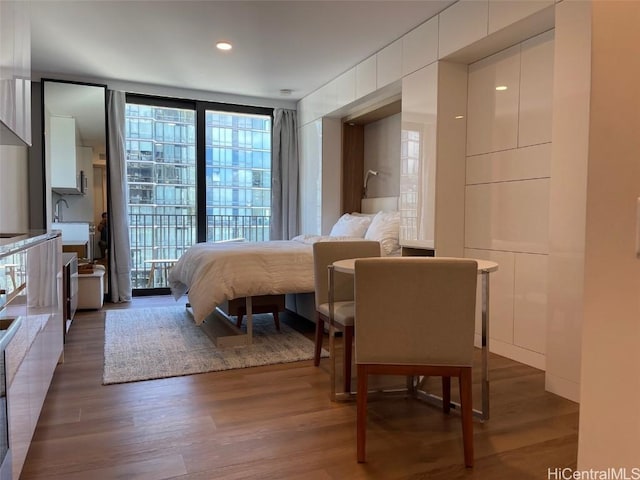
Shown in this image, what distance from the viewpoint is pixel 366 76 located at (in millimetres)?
4371

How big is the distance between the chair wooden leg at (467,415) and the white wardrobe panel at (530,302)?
130 centimetres

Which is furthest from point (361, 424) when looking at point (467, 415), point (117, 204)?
point (117, 204)

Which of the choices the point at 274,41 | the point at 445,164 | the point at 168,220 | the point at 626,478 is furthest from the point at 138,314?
the point at 626,478

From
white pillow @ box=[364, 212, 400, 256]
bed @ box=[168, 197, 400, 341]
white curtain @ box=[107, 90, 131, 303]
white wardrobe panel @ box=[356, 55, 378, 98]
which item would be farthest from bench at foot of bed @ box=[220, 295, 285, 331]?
white wardrobe panel @ box=[356, 55, 378, 98]

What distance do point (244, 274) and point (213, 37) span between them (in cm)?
213

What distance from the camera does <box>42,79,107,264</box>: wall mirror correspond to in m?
4.91

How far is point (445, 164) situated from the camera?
3.44 metres

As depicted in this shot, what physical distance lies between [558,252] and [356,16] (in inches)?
90.3

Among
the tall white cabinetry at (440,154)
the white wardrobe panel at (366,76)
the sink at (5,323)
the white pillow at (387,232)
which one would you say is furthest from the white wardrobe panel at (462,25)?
the sink at (5,323)

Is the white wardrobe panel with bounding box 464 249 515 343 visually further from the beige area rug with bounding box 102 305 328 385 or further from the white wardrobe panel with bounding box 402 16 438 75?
the white wardrobe panel with bounding box 402 16 438 75

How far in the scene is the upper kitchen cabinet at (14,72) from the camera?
1.80 meters

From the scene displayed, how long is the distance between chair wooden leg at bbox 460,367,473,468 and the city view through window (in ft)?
14.9

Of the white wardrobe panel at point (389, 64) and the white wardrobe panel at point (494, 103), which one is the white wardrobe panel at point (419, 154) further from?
the white wardrobe panel at point (494, 103)

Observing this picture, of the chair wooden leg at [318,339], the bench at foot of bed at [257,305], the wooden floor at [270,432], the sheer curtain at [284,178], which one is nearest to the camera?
the wooden floor at [270,432]
